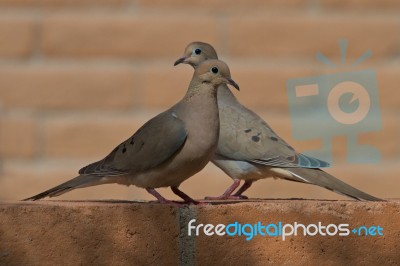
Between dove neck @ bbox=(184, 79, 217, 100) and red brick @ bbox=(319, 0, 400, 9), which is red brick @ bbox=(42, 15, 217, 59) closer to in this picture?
red brick @ bbox=(319, 0, 400, 9)

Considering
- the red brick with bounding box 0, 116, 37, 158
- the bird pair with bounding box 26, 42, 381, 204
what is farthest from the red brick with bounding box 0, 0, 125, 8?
the bird pair with bounding box 26, 42, 381, 204

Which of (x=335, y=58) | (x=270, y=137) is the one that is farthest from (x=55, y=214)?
(x=335, y=58)

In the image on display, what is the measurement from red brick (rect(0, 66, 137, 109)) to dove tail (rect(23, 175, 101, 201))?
128 centimetres

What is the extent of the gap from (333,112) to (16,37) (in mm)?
1423

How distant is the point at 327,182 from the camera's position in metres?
3.59

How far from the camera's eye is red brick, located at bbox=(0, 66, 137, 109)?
445 cm

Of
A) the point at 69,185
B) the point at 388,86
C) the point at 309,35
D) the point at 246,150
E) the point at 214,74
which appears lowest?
the point at 69,185

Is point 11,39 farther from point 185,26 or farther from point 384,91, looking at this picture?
point 384,91

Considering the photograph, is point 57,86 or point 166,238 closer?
point 166,238

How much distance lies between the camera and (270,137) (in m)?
3.90

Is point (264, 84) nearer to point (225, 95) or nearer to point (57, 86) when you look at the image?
point (225, 95)

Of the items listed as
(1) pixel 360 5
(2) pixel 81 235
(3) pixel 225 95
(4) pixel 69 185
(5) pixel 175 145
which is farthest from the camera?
(1) pixel 360 5

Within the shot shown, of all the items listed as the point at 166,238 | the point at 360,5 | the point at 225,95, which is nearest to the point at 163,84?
the point at 225,95

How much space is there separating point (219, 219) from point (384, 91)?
178cm
